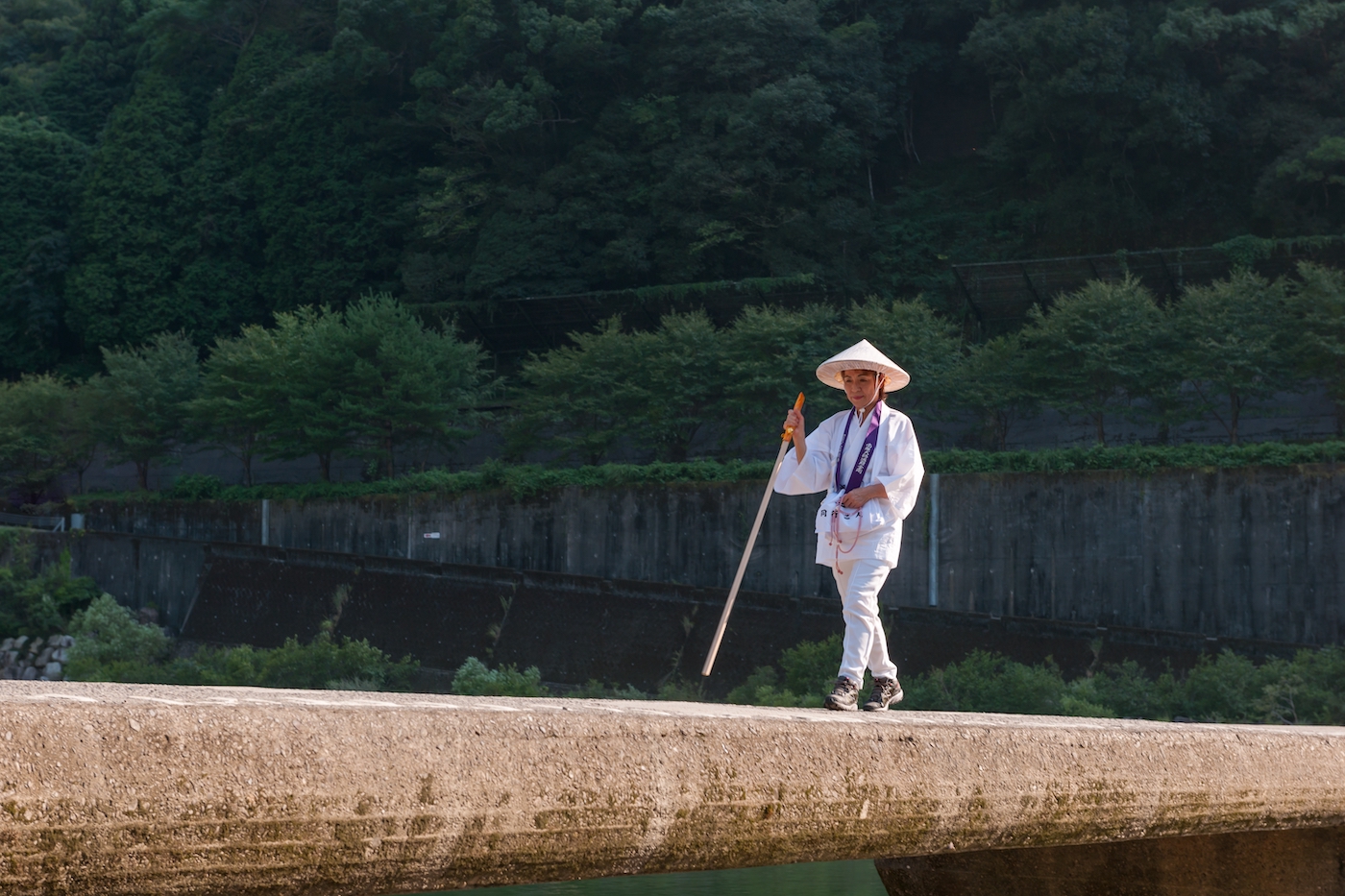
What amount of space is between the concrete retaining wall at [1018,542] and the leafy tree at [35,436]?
13.2 m

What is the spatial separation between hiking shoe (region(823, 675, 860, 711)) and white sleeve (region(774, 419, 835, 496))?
3.82 ft

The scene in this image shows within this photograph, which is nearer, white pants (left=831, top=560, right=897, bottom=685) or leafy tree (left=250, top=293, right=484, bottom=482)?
white pants (left=831, top=560, right=897, bottom=685)

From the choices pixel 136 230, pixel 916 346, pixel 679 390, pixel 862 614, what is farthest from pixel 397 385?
pixel 862 614

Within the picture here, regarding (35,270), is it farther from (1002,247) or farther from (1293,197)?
(1293,197)

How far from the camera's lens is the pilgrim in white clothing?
7.09 meters

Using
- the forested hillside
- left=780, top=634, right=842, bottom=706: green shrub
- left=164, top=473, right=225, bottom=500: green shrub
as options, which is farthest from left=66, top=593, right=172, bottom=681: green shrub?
the forested hillside

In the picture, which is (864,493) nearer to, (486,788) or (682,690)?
(486,788)

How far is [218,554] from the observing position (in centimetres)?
3394

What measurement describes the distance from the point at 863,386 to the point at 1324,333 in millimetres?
26938

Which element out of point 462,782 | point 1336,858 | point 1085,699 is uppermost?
point 462,782

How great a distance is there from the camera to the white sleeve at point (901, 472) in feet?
23.5

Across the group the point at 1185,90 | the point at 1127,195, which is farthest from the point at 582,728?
the point at 1127,195

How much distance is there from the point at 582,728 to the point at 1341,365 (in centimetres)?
3068

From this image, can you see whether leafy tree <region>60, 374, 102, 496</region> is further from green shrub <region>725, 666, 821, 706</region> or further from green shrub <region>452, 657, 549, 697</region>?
green shrub <region>725, 666, 821, 706</region>
